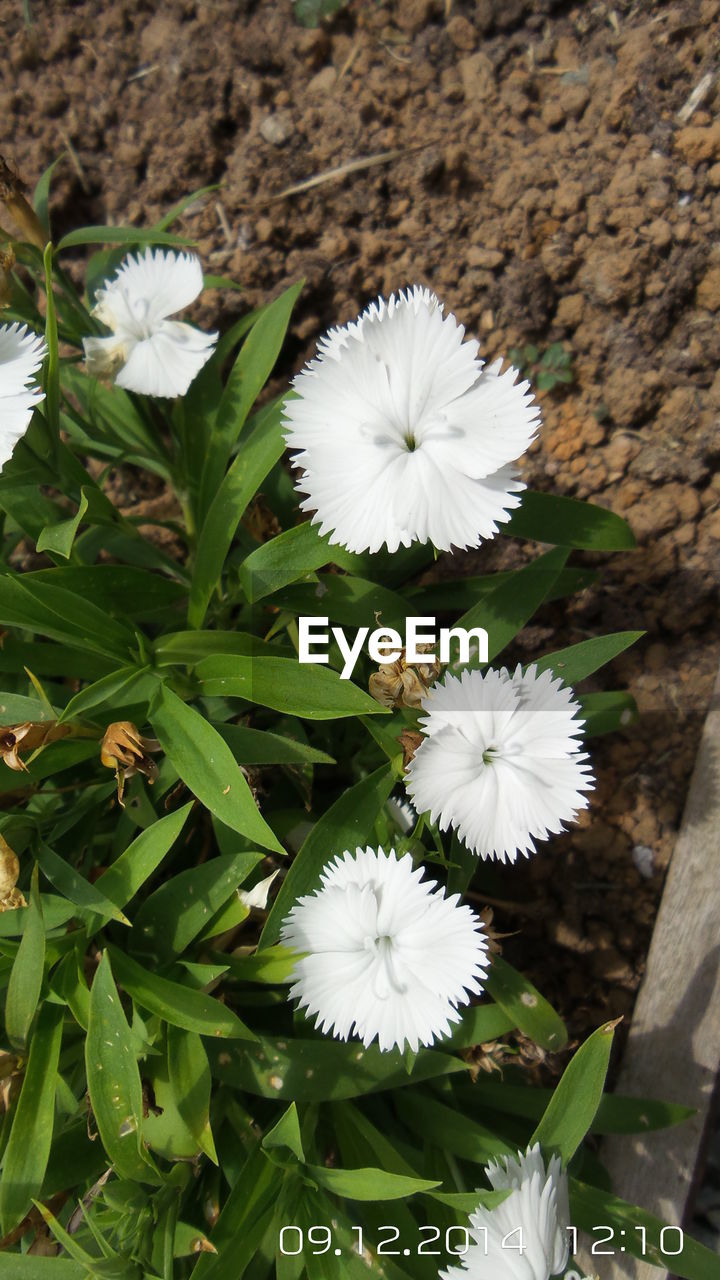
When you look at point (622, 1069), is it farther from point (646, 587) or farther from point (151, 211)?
point (151, 211)

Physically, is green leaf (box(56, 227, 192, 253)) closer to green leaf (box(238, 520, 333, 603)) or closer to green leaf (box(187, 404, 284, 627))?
green leaf (box(187, 404, 284, 627))

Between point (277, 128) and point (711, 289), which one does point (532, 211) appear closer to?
point (711, 289)

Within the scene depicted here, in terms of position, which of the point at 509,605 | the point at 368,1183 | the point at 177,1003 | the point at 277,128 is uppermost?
the point at 277,128

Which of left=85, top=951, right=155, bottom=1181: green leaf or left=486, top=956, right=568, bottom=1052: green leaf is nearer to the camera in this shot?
left=85, top=951, right=155, bottom=1181: green leaf

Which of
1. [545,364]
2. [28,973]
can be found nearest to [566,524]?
[545,364]

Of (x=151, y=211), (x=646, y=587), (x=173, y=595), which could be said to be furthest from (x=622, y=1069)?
(x=151, y=211)

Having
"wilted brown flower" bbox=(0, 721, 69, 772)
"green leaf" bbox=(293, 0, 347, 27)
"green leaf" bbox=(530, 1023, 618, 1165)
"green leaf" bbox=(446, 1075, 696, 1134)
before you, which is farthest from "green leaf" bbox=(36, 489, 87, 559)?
"green leaf" bbox=(293, 0, 347, 27)

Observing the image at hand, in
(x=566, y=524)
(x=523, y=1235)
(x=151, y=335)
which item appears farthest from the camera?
(x=151, y=335)
